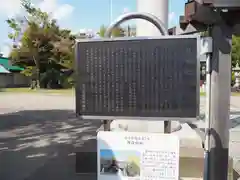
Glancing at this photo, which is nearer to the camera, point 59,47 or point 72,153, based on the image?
point 72,153

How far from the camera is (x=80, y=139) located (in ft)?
24.7

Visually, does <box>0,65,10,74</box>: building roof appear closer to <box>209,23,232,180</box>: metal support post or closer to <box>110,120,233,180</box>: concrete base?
<box>110,120,233,180</box>: concrete base

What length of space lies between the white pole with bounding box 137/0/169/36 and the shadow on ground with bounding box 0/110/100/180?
7.67ft

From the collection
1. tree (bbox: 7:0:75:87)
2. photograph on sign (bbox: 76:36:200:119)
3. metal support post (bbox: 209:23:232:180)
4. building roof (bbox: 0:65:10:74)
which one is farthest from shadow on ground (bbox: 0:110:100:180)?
building roof (bbox: 0:65:10:74)

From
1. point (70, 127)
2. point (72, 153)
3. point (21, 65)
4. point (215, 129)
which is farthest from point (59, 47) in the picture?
point (215, 129)

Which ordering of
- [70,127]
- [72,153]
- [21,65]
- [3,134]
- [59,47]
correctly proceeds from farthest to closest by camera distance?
[21,65], [59,47], [70,127], [3,134], [72,153]

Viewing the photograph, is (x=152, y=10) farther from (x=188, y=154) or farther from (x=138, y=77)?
(x=138, y=77)

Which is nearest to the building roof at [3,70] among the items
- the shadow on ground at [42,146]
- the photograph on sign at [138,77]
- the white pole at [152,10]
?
the shadow on ground at [42,146]

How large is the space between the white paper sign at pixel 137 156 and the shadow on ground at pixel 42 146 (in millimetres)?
1847

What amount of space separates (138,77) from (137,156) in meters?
0.74

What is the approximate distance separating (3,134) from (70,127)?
193cm

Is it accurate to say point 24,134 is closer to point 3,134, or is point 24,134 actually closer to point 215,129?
point 3,134

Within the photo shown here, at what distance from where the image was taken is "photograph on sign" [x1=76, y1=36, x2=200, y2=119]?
9.18 ft

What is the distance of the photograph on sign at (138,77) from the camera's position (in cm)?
280
